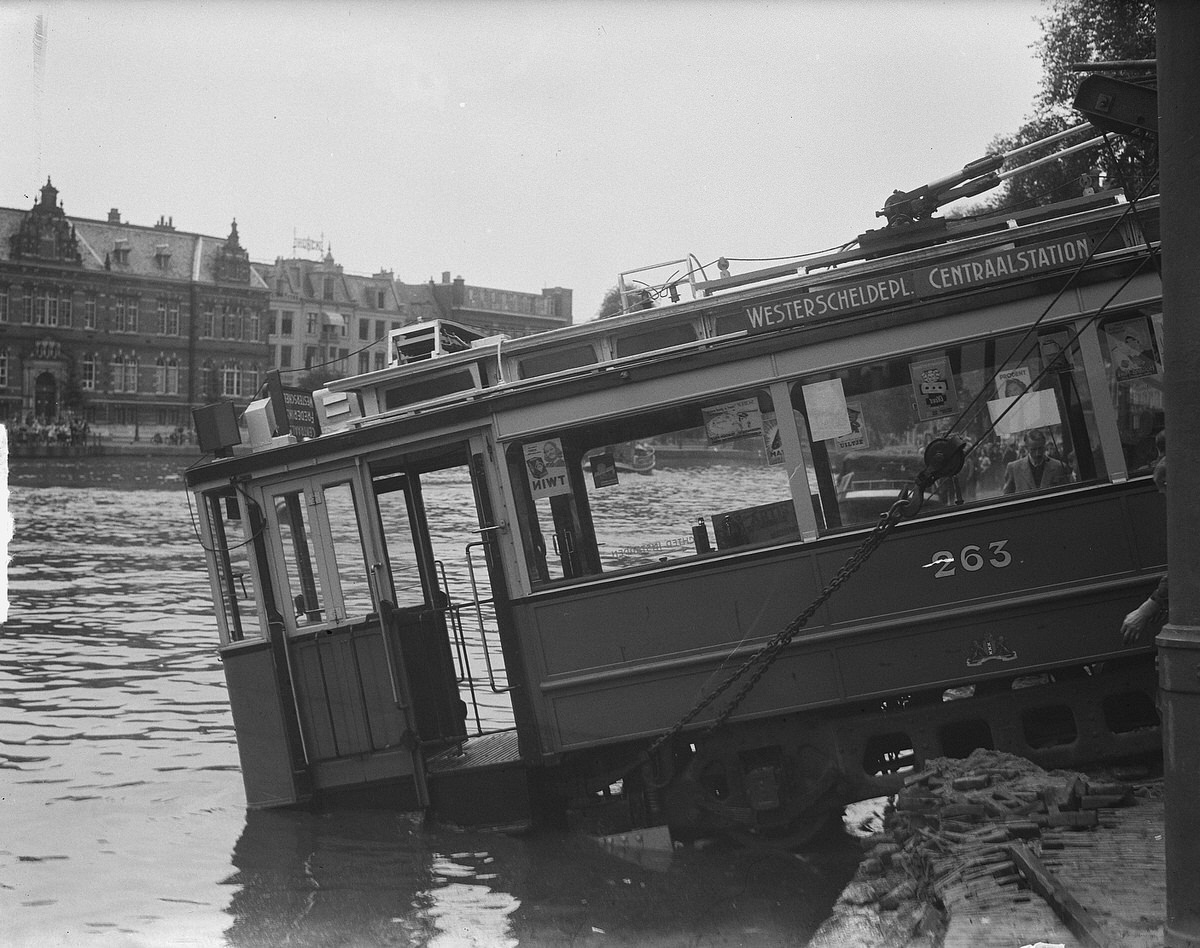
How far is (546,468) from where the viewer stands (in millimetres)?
8305

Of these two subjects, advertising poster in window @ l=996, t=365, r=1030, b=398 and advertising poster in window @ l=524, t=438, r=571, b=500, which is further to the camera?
advertising poster in window @ l=524, t=438, r=571, b=500

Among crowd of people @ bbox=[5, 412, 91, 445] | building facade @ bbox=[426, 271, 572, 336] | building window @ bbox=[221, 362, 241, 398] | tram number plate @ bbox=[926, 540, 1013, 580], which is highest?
building facade @ bbox=[426, 271, 572, 336]

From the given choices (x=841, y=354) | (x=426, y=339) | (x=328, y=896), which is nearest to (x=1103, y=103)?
(x=841, y=354)

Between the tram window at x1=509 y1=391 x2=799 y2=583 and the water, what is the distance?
206cm

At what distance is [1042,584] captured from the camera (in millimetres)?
7582

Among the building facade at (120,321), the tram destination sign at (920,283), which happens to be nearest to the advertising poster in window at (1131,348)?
the tram destination sign at (920,283)

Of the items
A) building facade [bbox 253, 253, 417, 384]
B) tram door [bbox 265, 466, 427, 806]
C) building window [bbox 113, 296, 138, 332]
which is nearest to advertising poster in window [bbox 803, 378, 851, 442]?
tram door [bbox 265, 466, 427, 806]

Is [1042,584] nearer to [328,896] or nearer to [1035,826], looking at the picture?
[1035,826]

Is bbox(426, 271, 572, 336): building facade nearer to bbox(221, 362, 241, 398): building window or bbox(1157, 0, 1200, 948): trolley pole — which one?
bbox(221, 362, 241, 398): building window

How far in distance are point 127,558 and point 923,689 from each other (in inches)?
976

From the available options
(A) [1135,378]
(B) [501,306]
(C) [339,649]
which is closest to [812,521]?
(A) [1135,378]

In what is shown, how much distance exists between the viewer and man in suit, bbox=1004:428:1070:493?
25.1ft

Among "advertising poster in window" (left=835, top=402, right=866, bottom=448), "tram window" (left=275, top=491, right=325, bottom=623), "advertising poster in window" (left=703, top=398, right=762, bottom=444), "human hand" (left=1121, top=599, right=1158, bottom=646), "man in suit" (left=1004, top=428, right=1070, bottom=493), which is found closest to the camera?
"human hand" (left=1121, top=599, right=1158, bottom=646)

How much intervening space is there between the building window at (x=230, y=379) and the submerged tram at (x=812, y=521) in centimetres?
7766
